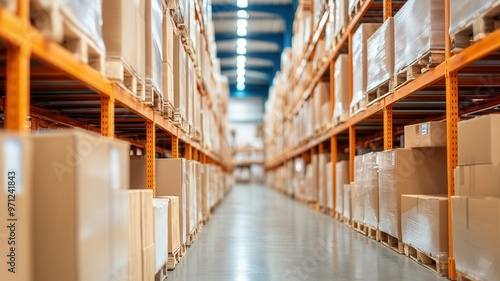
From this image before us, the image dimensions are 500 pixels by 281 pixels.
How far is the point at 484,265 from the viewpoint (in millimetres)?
3373

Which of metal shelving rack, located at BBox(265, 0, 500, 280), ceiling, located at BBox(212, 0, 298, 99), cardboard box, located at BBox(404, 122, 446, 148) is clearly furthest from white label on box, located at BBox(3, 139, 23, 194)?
ceiling, located at BBox(212, 0, 298, 99)

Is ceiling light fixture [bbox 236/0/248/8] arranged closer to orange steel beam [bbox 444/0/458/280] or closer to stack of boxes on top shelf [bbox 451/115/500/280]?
orange steel beam [bbox 444/0/458/280]

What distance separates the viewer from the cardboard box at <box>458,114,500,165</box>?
3352mm

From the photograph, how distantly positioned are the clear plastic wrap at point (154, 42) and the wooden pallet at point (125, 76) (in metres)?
0.26

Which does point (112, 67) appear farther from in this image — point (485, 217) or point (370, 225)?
point (370, 225)

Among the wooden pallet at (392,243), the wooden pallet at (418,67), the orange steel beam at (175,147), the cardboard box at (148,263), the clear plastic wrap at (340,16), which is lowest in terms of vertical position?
the wooden pallet at (392,243)

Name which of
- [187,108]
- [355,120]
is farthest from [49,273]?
[355,120]

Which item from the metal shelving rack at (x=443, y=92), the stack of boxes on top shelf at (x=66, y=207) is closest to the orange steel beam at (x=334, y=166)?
the metal shelving rack at (x=443, y=92)

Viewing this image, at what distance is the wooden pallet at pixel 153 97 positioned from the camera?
439cm

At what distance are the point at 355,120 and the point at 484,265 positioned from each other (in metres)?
4.23

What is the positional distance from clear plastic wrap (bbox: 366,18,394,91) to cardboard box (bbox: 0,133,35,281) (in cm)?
418

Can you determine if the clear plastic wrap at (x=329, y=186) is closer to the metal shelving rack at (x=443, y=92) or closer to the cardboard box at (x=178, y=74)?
the metal shelving rack at (x=443, y=92)

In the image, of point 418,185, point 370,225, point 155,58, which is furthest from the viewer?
point 370,225

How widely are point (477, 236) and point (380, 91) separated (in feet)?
9.38
